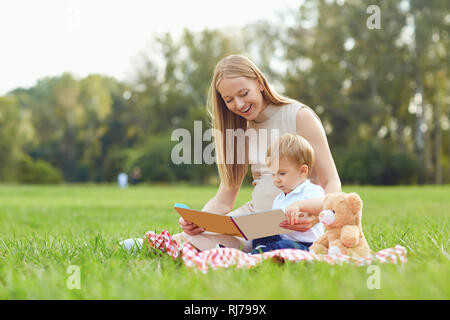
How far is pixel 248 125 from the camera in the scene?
12.0 ft

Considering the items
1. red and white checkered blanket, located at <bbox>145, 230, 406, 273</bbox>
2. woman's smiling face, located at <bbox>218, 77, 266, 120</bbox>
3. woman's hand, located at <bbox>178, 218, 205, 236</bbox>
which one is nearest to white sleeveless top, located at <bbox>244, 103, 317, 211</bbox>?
woman's smiling face, located at <bbox>218, 77, 266, 120</bbox>

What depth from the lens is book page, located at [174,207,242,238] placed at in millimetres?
2645

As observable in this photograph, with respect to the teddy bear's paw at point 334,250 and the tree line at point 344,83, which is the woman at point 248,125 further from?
the tree line at point 344,83

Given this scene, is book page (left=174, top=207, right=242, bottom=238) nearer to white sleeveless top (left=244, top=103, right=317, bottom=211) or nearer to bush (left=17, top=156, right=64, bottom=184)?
white sleeveless top (left=244, top=103, right=317, bottom=211)

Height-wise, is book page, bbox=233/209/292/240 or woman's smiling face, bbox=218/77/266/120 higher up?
woman's smiling face, bbox=218/77/266/120

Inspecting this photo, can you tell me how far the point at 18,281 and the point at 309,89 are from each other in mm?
29399

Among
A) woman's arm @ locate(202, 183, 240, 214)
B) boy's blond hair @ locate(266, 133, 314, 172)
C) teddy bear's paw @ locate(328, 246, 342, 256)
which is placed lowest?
teddy bear's paw @ locate(328, 246, 342, 256)

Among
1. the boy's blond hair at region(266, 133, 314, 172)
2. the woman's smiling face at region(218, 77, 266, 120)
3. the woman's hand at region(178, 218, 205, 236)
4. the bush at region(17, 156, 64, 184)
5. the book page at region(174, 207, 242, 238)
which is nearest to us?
the book page at region(174, 207, 242, 238)

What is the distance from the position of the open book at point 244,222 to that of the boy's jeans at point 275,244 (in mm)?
137

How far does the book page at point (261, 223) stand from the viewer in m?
2.52

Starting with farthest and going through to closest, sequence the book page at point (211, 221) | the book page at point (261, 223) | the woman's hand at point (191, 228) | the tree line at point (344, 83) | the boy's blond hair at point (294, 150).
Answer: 1. the tree line at point (344, 83)
2. the woman's hand at point (191, 228)
3. the boy's blond hair at point (294, 150)
4. the book page at point (211, 221)
5. the book page at point (261, 223)

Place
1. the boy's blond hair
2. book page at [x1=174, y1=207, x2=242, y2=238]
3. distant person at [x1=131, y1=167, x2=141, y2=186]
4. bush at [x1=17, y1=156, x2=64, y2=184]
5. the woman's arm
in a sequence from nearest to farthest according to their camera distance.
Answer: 1. book page at [x1=174, y1=207, x2=242, y2=238]
2. the boy's blond hair
3. the woman's arm
4. distant person at [x1=131, y1=167, x2=141, y2=186]
5. bush at [x1=17, y1=156, x2=64, y2=184]

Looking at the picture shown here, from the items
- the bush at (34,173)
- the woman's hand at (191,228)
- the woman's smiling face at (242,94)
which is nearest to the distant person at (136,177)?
the bush at (34,173)

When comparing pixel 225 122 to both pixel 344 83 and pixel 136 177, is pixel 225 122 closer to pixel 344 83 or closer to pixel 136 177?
pixel 344 83
